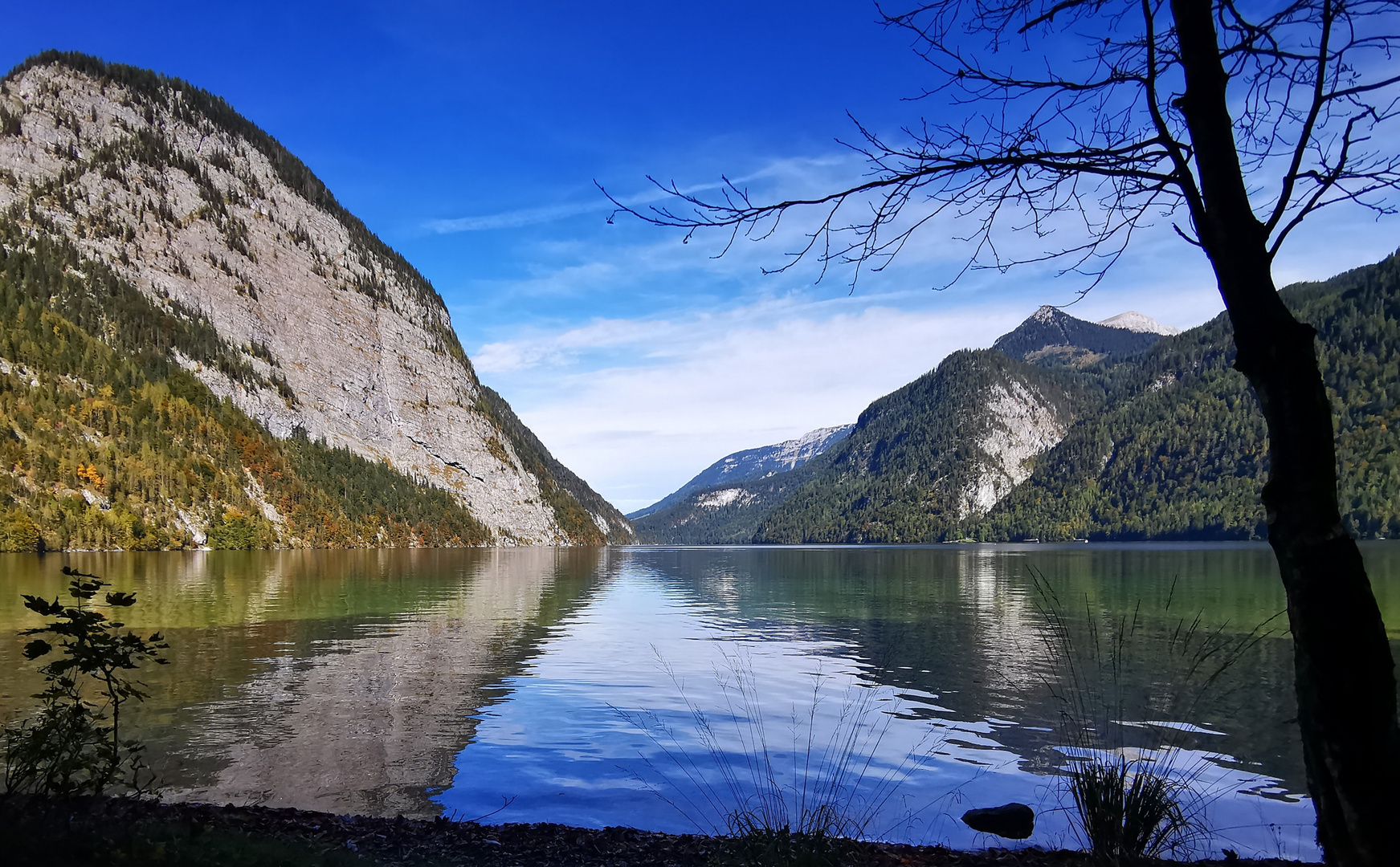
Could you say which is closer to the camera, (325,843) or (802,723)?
(325,843)

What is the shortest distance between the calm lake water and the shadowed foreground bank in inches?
66.4

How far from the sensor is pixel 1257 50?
234 inches

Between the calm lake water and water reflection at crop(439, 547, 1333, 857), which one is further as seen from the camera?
the calm lake water

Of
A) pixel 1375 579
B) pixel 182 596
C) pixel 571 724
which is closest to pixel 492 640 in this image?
pixel 571 724

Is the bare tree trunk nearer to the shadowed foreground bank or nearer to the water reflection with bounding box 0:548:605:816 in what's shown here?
the shadowed foreground bank

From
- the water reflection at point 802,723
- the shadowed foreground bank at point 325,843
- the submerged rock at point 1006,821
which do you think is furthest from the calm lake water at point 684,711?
the shadowed foreground bank at point 325,843

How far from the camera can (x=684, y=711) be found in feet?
69.6

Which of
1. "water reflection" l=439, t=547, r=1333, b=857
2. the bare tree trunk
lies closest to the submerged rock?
"water reflection" l=439, t=547, r=1333, b=857

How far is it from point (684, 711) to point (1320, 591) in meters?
18.1

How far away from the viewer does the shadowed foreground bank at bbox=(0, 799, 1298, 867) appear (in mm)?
6383

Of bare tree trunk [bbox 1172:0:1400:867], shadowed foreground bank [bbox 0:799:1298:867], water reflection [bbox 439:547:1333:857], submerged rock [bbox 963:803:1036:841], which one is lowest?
water reflection [bbox 439:547:1333:857]

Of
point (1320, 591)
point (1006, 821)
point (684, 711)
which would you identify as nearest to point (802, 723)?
point (684, 711)

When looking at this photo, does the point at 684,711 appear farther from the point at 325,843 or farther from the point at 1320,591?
the point at 1320,591

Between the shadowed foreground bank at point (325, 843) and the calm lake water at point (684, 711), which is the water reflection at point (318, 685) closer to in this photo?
the calm lake water at point (684, 711)
